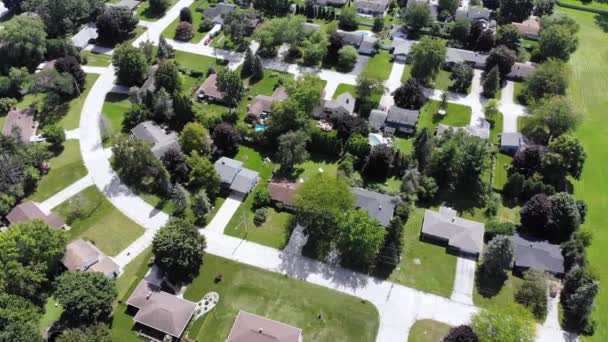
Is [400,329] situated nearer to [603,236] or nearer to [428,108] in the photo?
[603,236]

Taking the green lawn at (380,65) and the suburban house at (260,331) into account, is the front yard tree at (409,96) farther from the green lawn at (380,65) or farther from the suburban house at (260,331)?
the suburban house at (260,331)

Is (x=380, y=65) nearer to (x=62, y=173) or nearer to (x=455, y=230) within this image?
(x=455, y=230)

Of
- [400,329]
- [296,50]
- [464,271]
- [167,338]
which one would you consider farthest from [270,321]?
[296,50]

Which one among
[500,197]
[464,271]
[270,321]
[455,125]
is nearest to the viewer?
[270,321]

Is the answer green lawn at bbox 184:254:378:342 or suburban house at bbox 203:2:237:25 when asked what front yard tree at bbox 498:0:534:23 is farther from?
green lawn at bbox 184:254:378:342

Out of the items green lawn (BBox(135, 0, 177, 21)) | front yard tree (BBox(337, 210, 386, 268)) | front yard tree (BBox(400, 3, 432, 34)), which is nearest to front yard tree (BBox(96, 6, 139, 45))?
green lawn (BBox(135, 0, 177, 21))

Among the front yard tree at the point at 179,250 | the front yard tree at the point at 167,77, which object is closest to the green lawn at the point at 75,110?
the front yard tree at the point at 167,77
